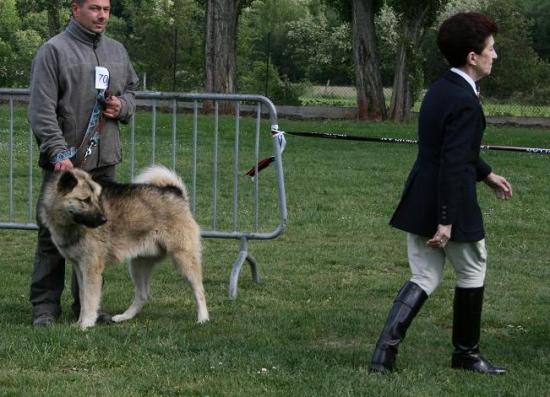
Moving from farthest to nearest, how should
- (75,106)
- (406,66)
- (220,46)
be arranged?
(406,66), (220,46), (75,106)

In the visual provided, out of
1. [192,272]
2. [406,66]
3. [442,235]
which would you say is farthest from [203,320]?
[406,66]

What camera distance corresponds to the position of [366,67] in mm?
30719

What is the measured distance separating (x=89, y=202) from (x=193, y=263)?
955 millimetres

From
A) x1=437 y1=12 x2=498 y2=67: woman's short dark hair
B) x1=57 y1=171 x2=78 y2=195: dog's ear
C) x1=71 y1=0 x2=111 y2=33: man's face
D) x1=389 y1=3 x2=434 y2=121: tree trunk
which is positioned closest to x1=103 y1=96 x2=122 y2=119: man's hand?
x1=71 y1=0 x2=111 y2=33: man's face

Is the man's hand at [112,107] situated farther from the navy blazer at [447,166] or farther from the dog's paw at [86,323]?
the navy blazer at [447,166]

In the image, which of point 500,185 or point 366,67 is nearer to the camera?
point 500,185

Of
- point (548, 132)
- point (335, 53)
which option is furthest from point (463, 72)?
point (335, 53)

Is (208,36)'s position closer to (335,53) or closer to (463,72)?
(335,53)

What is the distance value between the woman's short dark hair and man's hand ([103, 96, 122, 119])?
229 cm

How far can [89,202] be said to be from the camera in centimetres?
659

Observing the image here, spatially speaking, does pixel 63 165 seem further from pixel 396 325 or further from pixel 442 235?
pixel 442 235

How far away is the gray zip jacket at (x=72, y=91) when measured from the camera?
658cm

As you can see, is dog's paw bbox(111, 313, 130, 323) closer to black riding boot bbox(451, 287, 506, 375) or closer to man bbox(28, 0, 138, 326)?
man bbox(28, 0, 138, 326)

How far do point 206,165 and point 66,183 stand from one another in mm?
10561
